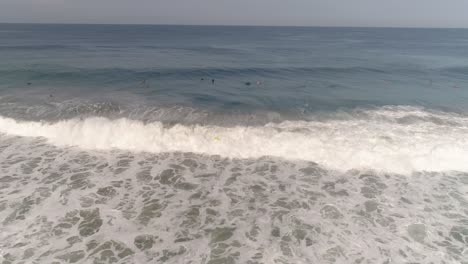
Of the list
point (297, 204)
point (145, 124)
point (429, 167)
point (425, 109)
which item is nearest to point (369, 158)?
point (429, 167)

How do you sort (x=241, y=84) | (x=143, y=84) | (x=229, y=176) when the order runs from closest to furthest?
(x=229, y=176) < (x=143, y=84) < (x=241, y=84)

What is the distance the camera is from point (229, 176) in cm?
1226

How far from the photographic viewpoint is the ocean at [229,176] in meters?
8.50

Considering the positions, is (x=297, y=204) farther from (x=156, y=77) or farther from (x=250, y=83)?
(x=156, y=77)

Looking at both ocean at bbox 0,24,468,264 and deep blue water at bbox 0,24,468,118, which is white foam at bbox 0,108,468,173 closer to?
ocean at bbox 0,24,468,264

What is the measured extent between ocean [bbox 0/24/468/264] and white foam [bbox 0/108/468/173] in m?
0.10

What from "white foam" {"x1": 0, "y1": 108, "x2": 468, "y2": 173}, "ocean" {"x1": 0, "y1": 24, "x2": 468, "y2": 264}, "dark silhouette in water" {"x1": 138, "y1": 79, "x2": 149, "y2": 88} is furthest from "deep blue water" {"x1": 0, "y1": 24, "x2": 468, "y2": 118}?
"white foam" {"x1": 0, "y1": 108, "x2": 468, "y2": 173}

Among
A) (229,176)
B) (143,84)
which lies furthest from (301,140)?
(143,84)

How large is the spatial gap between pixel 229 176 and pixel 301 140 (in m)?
5.29

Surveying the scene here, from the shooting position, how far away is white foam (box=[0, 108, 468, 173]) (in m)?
13.7

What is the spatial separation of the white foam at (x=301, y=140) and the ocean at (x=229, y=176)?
0.10m

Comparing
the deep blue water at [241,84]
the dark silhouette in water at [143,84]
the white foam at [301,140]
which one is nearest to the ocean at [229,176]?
the white foam at [301,140]

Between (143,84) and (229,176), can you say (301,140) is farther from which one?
(143,84)

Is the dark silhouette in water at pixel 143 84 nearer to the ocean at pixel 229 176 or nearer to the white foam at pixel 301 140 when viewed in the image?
the ocean at pixel 229 176
